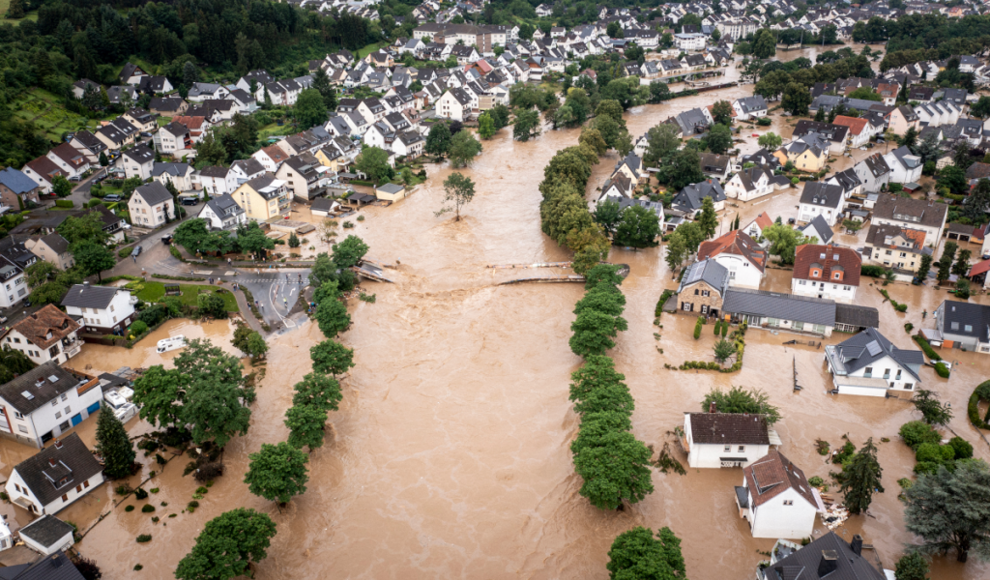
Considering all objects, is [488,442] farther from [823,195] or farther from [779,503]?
[823,195]

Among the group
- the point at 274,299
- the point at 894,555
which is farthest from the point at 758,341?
the point at 274,299

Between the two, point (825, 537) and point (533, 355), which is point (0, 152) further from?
point (825, 537)

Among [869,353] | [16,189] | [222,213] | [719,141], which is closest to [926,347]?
[869,353]

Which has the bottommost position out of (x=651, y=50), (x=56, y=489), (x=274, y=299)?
(x=651, y=50)

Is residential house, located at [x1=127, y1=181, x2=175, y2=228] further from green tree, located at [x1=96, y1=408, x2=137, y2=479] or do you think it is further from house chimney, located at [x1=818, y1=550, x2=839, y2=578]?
house chimney, located at [x1=818, y1=550, x2=839, y2=578]

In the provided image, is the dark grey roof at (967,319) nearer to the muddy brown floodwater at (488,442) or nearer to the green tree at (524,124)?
the muddy brown floodwater at (488,442)

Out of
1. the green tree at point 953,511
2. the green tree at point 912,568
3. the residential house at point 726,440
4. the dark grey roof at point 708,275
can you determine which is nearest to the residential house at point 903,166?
the dark grey roof at point 708,275

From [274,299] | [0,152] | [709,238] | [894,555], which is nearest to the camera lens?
[894,555]
